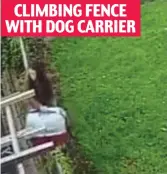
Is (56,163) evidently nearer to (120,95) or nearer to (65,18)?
(65,18)

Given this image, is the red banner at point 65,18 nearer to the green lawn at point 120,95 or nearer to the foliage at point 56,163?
the green lawn at point 120,95

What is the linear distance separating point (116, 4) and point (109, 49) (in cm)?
259

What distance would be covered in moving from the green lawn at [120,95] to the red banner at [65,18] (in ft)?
2.16

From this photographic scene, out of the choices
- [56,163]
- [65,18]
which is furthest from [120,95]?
[65,18]

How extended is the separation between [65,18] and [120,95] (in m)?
Result: 1.94

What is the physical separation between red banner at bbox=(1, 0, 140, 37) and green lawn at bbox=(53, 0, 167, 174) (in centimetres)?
66

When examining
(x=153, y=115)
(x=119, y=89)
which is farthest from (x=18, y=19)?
(x=119, y=89)

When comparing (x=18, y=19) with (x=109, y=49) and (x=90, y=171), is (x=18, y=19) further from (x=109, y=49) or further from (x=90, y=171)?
(x=109, y=49)

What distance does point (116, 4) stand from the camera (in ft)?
6.36

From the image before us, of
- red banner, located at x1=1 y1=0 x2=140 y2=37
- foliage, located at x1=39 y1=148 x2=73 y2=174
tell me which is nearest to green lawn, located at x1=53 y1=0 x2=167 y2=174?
foliage, located at x1=39 y1=148 x2=73 y2=174

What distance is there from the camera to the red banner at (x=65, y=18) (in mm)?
1892

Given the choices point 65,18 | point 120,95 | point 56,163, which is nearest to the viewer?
point 65,18

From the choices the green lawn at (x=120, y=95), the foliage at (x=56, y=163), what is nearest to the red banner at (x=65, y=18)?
the green lawn at (x=120, y=95)

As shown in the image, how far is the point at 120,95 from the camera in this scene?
3797 millimetres
